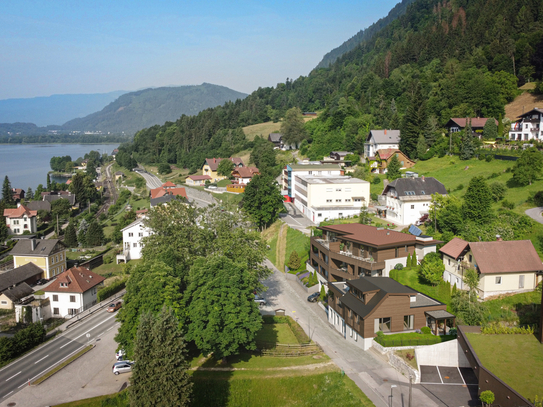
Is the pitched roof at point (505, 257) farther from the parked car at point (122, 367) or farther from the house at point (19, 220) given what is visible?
the house at point (19, 220)

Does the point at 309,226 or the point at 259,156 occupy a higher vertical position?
the point at 259,156

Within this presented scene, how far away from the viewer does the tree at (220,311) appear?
80.0 ft

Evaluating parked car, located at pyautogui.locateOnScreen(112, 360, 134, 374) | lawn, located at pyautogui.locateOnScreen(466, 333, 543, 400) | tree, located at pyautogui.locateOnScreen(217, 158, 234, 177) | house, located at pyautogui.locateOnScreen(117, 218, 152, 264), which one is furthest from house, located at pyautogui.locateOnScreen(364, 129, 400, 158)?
parked car, located at pyautogui.locateOnScreen(112, 360, 134, 374)

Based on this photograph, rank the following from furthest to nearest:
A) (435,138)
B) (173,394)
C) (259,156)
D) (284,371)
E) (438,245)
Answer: (259,156) → (435,138) → (438,245) → (284,371) → (173,394)

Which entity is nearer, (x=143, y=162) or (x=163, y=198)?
(x=163, y=198)

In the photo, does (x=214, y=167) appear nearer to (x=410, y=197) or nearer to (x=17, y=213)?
(x=17, y=213)

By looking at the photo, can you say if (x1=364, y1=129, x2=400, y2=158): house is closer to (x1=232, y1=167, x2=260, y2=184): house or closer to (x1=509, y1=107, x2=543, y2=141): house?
(x1=509, y1=107, x2=543, y2=141): house

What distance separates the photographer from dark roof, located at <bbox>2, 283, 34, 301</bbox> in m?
38.5

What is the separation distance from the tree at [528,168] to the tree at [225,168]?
180 feet

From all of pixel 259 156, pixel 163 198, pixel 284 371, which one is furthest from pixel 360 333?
pixel 259 156

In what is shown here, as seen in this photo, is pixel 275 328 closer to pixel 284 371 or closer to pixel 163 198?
pixel 284 371

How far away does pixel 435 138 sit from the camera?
59.0 meters

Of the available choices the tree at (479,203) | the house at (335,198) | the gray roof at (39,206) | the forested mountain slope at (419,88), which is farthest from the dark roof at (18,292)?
the forested mountain slope at (419,88)

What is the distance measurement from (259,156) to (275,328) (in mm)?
60245
